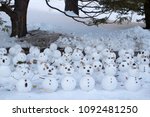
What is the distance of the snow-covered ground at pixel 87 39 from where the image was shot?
15.0 feet

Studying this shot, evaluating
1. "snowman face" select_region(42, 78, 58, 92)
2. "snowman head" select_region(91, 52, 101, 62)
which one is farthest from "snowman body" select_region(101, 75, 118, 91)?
"snowman head" select_region(91, 52, 101, 62)

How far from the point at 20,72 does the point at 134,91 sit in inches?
59.2

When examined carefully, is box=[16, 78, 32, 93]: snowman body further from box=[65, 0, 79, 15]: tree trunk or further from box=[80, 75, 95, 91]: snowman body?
box=[65, 0, 79, 15]: tree trunk

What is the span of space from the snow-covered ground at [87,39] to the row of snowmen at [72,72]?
0.10m

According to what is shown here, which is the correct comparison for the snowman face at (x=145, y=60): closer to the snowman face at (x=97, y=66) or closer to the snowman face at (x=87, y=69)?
the snowman face at (x=97, y=66)

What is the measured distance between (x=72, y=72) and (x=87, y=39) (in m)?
3.00

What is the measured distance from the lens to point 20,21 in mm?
8031

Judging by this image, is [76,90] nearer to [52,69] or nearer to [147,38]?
[52,69]

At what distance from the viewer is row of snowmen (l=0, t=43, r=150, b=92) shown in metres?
4.71

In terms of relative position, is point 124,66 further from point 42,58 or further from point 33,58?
point 33,58

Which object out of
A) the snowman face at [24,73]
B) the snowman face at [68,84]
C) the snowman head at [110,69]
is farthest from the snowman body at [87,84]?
the snowman face at [24,73]

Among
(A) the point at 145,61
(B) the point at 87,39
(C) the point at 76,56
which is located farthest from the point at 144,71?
(B) the point at 87,39

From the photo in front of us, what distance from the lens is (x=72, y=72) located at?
5.00 meters

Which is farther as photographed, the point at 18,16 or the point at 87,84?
the point at 18,16
